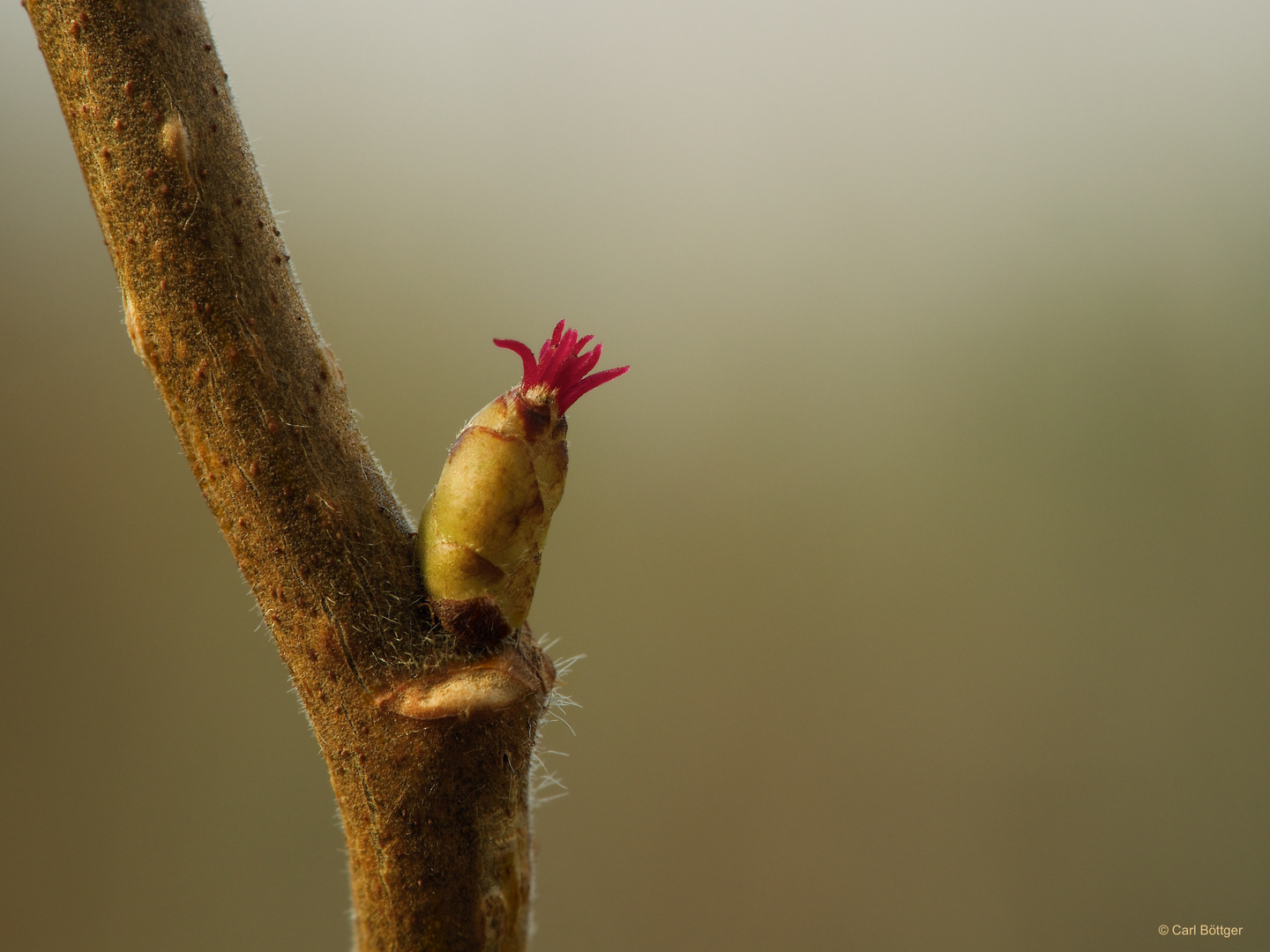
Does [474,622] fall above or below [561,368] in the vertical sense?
below

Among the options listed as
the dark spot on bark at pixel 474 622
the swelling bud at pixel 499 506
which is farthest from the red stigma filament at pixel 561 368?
the dark spot on bark at pixel 474 622

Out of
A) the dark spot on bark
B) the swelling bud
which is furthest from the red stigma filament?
the dark spot on bark

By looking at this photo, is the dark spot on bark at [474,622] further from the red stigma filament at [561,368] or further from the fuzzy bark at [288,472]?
the red stigma filament at [561,368]

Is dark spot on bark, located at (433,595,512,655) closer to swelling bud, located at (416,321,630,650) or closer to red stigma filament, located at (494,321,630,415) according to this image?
swelling bud, located at (416,321,630,650)

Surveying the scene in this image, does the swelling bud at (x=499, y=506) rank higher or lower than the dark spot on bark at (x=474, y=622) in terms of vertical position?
higher
